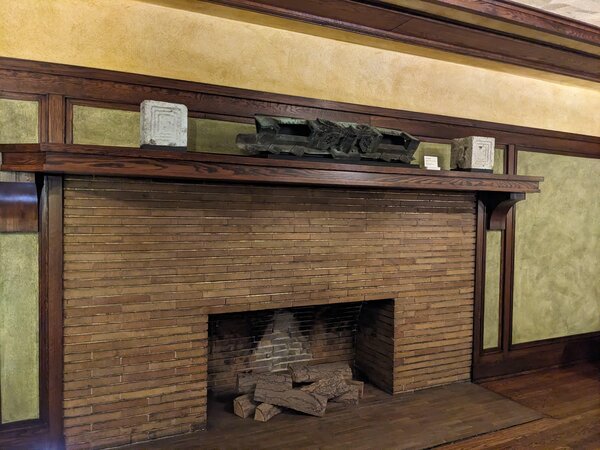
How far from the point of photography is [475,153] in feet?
10.0

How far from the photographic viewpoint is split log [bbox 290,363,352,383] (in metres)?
3.06

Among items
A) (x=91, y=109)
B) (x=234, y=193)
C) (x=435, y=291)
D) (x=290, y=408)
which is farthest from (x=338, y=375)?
(x=91, y=109)

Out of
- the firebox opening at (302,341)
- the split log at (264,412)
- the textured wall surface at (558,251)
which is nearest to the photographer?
the split log at (264,412)

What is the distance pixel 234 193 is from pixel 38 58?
119 cm

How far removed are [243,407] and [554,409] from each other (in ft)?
6.90

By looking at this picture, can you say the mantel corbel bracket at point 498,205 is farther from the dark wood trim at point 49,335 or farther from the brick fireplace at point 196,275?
the dark wood trim at point 49,335

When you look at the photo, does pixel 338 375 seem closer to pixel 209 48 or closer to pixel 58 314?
pixel 58 314

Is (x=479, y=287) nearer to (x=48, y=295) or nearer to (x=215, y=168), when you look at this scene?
(x=215, y=168)

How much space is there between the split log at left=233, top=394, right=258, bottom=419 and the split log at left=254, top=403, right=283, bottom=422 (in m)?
0.05

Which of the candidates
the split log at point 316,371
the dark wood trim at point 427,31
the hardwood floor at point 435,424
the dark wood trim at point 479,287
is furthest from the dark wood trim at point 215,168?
the hardwood floor at point 435,424

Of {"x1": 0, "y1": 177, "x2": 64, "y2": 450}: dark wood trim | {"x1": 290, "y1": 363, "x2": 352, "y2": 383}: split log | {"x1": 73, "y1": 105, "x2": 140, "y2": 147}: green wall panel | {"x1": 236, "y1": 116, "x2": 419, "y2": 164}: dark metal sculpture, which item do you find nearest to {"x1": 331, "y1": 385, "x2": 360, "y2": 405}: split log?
{"x1": 290, "y1": 363, "x2": 352, "y2": 383}: split log

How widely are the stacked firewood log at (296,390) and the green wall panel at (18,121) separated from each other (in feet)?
6.28

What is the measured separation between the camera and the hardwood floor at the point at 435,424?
2.60 m

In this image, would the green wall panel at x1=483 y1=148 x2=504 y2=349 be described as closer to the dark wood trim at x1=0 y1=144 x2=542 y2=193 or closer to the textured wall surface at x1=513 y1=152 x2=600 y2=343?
the textured wall surface at x1=513 y1=152 x2=600 y2=343
